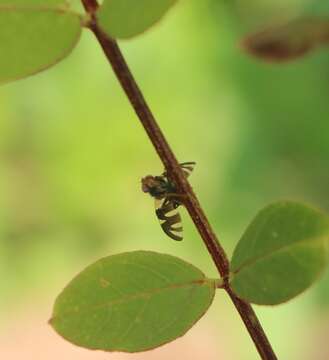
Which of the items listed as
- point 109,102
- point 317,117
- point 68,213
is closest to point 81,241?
point 68,213

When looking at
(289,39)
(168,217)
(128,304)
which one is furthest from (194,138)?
(289,39)

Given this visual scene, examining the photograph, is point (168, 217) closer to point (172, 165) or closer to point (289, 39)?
point (172, 165)

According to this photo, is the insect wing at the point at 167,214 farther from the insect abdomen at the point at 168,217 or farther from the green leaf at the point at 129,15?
the green leaf at the point at 129,15

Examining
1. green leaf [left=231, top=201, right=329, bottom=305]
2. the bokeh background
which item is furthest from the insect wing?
the bokeh background

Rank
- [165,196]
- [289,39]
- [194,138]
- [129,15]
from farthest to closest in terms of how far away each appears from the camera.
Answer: [194,138] → [165,196] → [129,15] → [289,39]

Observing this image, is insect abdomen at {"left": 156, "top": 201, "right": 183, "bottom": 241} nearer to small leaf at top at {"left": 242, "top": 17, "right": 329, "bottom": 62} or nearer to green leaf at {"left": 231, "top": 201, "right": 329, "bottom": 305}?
green leaf at {"left": 231, "top": 201, "right": 329, "bottom": 305}

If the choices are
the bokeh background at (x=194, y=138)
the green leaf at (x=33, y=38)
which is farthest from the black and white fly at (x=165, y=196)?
the bokeh background at (x=194, y=138)
